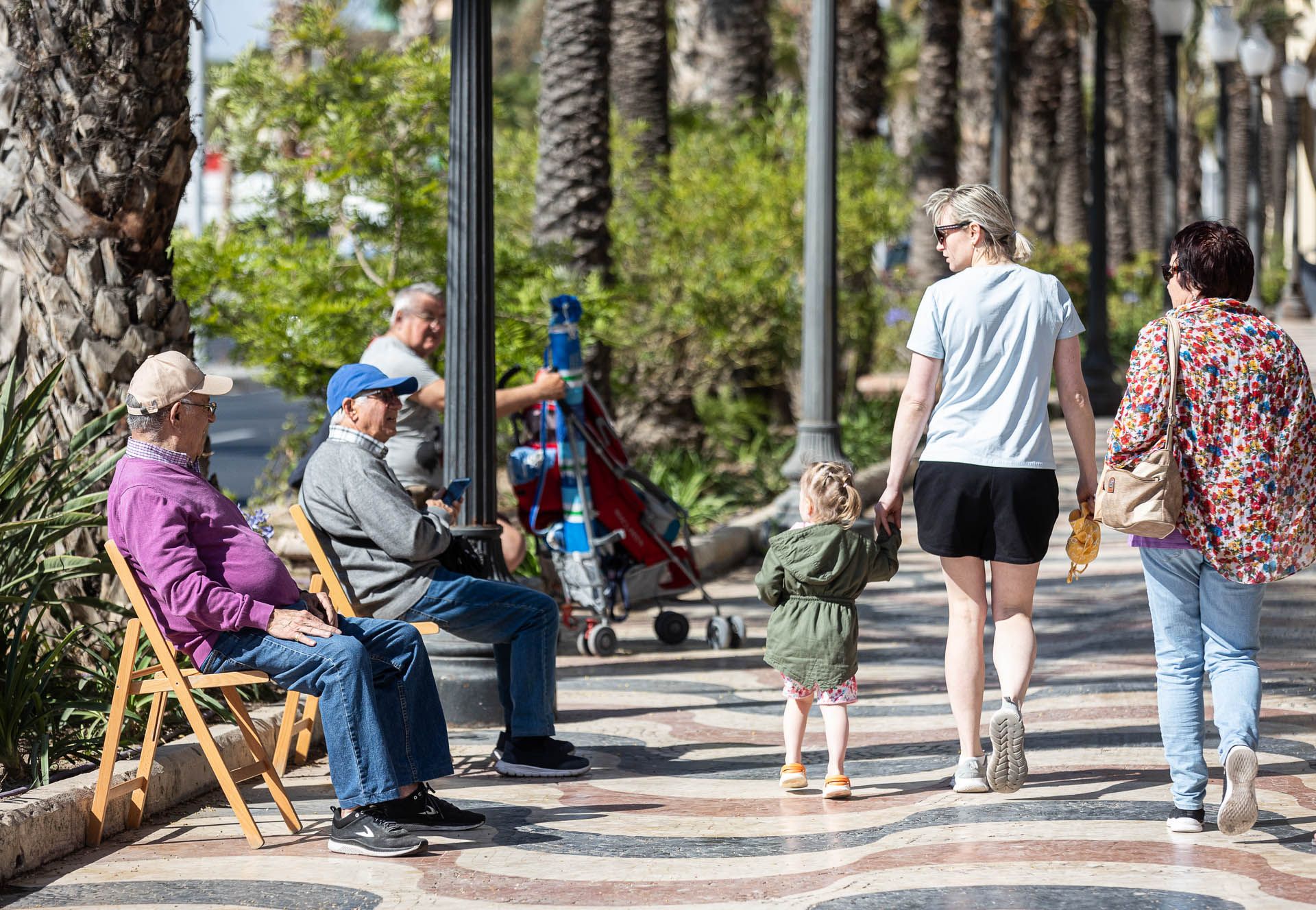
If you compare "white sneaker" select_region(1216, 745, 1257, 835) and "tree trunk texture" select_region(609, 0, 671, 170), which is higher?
"tree trunk texture" select_region(609, 0, 671, 170)

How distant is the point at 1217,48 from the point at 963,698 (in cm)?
1856

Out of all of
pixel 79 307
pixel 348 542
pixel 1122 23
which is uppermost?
pixel 1122 23

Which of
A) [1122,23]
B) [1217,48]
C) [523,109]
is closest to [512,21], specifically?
[523,109]

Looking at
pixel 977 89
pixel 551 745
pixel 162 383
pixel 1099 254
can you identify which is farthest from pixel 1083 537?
pixel 977 89

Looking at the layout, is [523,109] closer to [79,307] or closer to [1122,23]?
[1122,23]

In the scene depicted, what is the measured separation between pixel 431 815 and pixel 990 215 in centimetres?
263

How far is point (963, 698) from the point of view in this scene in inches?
220

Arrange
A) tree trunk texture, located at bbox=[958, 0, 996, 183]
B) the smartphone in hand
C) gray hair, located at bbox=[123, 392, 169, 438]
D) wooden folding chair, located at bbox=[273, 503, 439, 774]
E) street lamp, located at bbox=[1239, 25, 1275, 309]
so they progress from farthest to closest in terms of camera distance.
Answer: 1. tree trunk texture, located at bbox=[958, 0, 996, 183]
2. street lamp, located at bbox=[1239, 25, 1275, 309]
3. the smartphone in hand
4. wooden folding chair, located at bbox=[273, 503, 439, 774]
5. gray hair, located at bbox=[123, 392, 169, 438]

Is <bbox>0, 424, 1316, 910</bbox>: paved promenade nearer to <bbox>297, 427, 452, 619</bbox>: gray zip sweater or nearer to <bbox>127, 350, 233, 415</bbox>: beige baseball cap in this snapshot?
Answer: <bbox>297, 427, 452, 619</bbox>: gray zip sweater

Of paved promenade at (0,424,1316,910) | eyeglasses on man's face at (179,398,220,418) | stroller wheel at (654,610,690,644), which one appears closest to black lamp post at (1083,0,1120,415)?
stroller wheel at (654,610,690,644)

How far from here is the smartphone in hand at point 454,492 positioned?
657 cm

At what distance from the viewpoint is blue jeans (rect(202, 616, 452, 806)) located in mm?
5047

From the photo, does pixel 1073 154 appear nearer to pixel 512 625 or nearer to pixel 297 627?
pixel 512 625

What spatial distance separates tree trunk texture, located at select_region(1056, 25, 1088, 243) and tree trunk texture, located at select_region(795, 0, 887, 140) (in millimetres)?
12682
